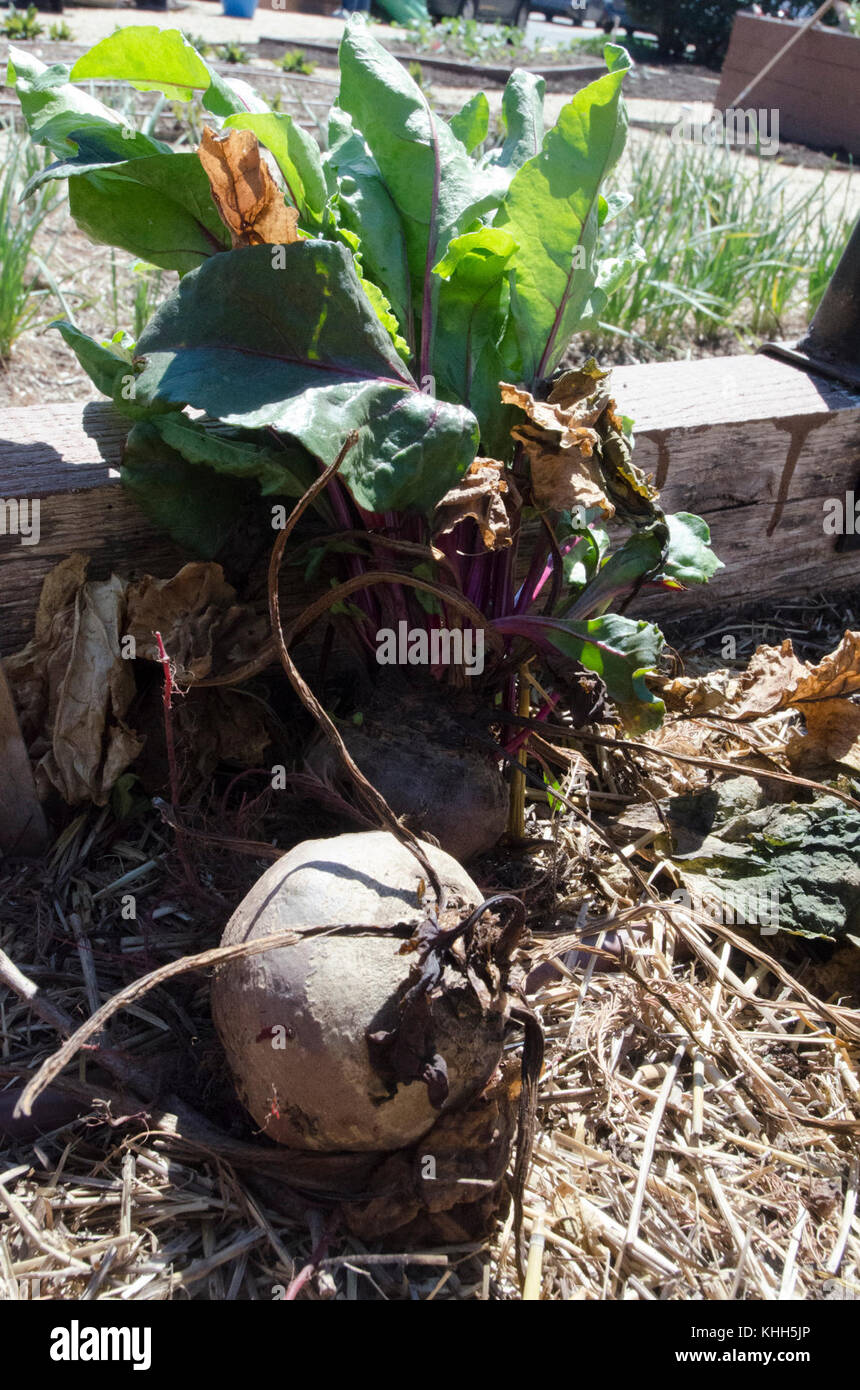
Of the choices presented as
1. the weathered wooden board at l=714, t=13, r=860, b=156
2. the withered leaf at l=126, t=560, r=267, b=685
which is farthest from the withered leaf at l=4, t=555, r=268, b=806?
the weathered wooden board at l=714, t=13, r=860, b=156

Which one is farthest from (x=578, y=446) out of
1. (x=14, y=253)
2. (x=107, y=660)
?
(x=14, y=253)

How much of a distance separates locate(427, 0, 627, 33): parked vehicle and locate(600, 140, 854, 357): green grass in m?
12.6

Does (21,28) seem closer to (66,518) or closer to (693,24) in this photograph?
(66,518)

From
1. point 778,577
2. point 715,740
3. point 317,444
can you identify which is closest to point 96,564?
point 317,444

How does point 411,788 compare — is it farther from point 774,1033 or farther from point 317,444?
point 774,1033

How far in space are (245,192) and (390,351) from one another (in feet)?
1.12

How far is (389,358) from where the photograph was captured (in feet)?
6.02

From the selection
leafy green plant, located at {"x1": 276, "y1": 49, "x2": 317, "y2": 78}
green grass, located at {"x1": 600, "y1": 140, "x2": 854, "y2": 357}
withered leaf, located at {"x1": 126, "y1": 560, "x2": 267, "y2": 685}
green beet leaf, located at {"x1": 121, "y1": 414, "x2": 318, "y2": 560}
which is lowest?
withered leaf, located at {"x1": 126, "y1": 560, "x2": 267, "y2": 685}

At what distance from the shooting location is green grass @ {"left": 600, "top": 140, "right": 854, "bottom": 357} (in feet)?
13.1

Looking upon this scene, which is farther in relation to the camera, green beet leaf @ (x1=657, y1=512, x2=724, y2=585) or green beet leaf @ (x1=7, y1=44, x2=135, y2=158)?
green beet leaf @ (x1=657, y1=512, x2=724, y2=585)

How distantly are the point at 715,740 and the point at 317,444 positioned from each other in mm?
1278

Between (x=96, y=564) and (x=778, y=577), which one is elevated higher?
(x=96, y=564)

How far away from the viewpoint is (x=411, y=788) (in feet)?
6.37

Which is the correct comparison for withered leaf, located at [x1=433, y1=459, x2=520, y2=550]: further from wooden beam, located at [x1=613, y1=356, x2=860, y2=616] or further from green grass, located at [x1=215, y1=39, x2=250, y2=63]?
green grass, located at [x1=215, y1=39, x2=250, y2=63]
